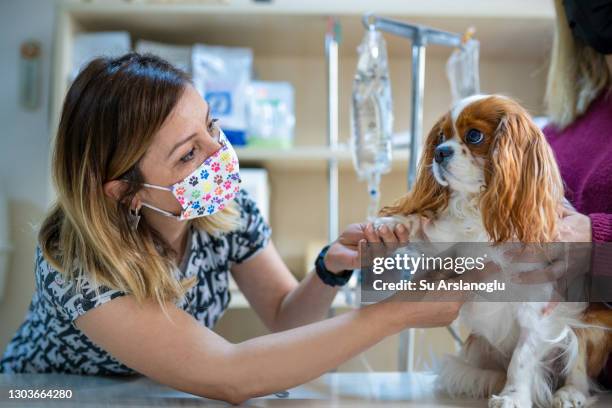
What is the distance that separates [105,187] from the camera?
109 centimetres

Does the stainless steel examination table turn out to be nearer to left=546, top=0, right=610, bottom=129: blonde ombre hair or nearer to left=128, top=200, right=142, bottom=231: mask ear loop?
left=128, top=200, right=142, bottom=231: mask ear loop

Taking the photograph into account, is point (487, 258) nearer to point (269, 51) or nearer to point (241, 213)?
point (241, 213)

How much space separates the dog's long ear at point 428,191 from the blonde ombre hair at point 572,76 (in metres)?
0.44

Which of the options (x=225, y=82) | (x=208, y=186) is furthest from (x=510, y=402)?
(x=225, y=82)

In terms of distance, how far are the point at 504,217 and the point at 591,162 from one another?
0.37m

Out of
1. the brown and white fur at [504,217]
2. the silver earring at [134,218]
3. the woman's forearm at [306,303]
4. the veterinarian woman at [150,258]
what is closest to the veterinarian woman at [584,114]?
the brown and white fur at [504,217]

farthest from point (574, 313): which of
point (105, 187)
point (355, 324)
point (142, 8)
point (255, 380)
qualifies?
point (142, 8)

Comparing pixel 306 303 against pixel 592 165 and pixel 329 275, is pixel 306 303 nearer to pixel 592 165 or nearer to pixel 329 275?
pixel 329 275

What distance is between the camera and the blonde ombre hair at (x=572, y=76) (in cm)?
127

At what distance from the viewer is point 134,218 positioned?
3.74 ft

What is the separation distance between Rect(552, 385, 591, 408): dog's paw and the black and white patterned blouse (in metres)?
0.68

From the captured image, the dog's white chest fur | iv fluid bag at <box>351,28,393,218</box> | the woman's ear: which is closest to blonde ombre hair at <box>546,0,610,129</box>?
iv fluid bag at <box>351,28,393,218</box>

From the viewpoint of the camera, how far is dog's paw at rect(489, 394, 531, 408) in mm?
936

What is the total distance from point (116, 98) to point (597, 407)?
961mm
